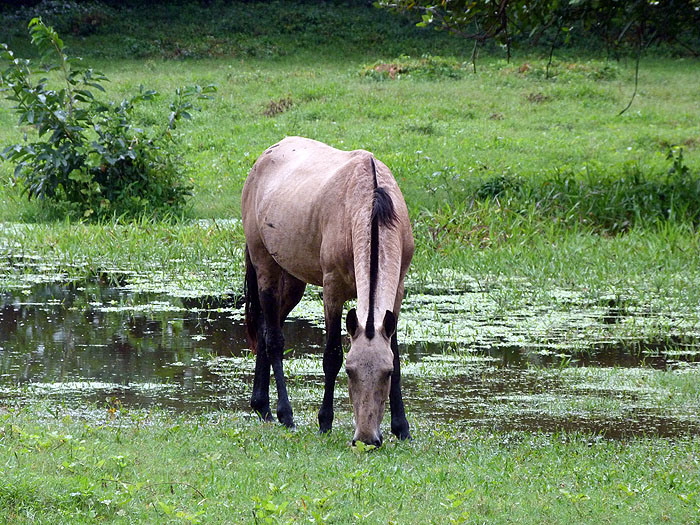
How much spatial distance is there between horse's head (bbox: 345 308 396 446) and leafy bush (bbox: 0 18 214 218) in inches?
350

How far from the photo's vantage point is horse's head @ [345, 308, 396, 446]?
16.2ft

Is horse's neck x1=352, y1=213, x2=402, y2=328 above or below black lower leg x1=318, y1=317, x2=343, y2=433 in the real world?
above

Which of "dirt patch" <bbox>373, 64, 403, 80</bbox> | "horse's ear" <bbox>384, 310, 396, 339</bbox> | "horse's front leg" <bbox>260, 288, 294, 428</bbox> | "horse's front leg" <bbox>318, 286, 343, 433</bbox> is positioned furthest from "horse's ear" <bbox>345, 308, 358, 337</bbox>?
"dirt patch" <bbox>373, 64, 403, 80</bbox>

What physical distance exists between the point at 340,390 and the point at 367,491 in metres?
2.66

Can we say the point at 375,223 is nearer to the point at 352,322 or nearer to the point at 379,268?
the point at 379,268

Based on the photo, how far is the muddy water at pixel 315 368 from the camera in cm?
630

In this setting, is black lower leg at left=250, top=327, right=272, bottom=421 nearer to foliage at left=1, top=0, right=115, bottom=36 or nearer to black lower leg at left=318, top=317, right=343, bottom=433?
black lower leg at left=318, top=317, right=343, bottom=433

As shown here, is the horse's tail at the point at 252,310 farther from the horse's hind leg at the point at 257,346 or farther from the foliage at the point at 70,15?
the foliage at the point at 70,15

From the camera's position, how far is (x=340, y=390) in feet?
22.6

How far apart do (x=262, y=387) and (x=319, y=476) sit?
215 cm

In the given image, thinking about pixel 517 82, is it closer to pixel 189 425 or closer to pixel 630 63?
pixel 630 63

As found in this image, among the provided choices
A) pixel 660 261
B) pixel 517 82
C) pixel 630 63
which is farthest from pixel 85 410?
pixel 630 63

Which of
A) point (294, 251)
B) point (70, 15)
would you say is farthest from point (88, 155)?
point (70, 15)

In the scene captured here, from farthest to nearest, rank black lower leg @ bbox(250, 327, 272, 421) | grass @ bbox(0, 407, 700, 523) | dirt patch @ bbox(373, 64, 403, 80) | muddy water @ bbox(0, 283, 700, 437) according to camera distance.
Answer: dirt patch @ bbox(373, 64, 403, 80)
black lower leg @ bbox(250, 327, 272, 421)
muddy water @ bbox(0, 283, 700, 437)
grass @ bbox(0, 407, 700, 523)
